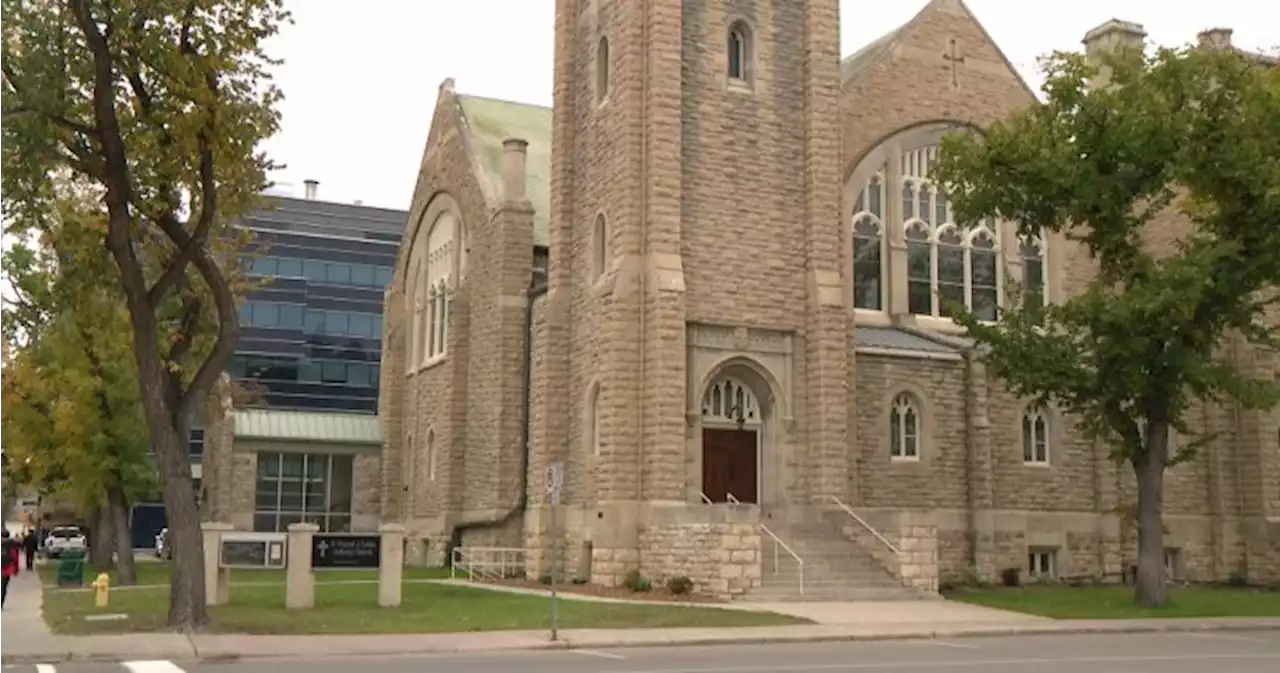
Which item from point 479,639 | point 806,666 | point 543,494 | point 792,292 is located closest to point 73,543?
point 543,494

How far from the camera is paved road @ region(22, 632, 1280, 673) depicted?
1412cm

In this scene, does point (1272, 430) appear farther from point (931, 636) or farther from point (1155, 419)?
point (931, 636)

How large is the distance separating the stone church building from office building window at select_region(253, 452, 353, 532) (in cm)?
1067

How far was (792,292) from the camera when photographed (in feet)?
93.0

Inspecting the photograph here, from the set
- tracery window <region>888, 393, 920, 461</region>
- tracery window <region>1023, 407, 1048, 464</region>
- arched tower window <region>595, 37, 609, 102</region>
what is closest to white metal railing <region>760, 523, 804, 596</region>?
tracery window <region>888, 393, 920, 461</region>

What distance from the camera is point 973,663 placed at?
591 inches

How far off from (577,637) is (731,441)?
35.1 ft

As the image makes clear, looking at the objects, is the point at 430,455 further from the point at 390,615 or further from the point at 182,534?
the point at 182,534

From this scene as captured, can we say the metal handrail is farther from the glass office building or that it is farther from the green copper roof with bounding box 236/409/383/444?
the glass office building

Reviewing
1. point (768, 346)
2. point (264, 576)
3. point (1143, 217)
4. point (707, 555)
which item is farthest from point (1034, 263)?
point (264, 576)

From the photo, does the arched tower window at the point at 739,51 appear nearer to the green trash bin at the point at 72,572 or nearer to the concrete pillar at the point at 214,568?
the concrete pillar at the point at 214,568

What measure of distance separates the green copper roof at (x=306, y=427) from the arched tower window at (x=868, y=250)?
1946cm

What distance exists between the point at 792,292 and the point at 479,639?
13.1 m

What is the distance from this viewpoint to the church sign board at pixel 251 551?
22.5 metres
